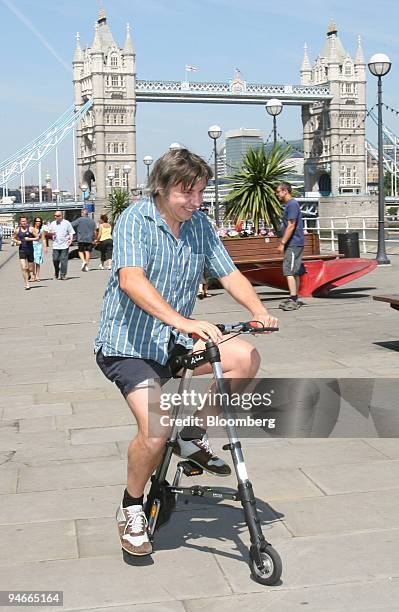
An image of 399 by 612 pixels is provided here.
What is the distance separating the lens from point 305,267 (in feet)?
42.3

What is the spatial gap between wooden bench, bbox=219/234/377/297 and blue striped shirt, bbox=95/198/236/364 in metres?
9.17

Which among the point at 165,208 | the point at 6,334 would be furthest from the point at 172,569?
the point at 6,334

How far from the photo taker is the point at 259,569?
→ 3053mm

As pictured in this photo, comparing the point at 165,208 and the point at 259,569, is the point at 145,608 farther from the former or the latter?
the point at 165,208

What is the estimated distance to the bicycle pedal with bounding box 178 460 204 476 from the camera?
3496 mm

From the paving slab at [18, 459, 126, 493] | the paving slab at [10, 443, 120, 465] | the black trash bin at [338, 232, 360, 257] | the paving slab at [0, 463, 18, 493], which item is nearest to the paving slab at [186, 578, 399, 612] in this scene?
the paving slab at [18, 459, 126, 493]

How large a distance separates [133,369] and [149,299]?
0.27 meters

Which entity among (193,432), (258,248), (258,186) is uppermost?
(258,186)

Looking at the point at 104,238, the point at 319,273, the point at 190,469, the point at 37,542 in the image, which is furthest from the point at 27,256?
the point at 190,469

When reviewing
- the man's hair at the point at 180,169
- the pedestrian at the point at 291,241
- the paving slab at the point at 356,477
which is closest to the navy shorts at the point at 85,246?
the pedestrian at the point at 291,241

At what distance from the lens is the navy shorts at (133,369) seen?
126 inches

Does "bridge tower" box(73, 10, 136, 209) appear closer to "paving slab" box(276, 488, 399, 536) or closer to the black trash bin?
the black trash bin

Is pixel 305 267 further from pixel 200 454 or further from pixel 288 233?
pixel 200 454

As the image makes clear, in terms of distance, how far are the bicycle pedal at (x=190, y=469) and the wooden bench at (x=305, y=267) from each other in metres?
9.03
